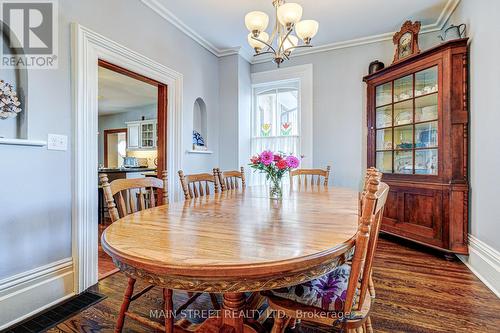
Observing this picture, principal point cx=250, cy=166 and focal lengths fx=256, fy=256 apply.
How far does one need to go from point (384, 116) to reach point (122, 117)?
7154 millimetres

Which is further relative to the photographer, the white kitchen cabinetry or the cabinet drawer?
the white kitchen cabinetry

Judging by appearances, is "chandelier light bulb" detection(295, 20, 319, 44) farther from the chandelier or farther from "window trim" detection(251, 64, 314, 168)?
"window trim" detection(251, 64, 314, 168)

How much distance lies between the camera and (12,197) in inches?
64.9

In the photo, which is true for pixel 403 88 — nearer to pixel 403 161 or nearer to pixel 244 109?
pixel 403 161

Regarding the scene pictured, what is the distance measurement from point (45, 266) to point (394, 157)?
362 centimetres

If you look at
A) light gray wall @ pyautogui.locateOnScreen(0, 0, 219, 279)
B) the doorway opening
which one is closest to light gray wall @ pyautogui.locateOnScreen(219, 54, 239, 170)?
the doorway opening

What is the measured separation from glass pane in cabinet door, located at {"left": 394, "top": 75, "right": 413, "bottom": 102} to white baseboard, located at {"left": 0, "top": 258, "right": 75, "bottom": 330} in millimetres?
3734

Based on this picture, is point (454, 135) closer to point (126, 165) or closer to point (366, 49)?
point (366, 49)

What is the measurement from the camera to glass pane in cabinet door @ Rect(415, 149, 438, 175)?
2.71 meters

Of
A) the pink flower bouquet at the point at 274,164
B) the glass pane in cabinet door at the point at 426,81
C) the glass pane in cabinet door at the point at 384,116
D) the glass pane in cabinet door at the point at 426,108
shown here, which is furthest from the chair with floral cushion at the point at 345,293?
the glass pane in cabinet door at the point at 384,116

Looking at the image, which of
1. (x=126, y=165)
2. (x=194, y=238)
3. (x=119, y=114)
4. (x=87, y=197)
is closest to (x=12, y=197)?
(x=87, y=197)

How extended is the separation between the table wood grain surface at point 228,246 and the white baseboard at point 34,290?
1.09 metres

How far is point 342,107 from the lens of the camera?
3691mm

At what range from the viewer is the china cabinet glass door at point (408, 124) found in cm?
276
